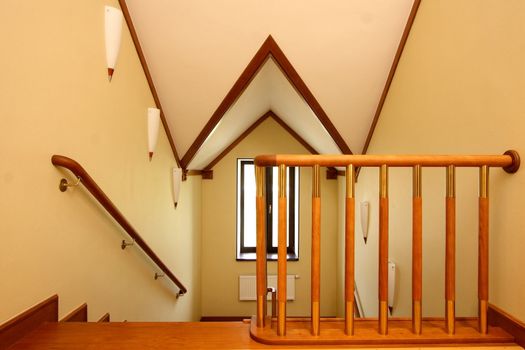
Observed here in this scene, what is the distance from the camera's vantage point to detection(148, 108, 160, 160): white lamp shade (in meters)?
2.80

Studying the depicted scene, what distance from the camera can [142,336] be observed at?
1392 mm

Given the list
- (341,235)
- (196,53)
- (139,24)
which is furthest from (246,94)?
(341,235)

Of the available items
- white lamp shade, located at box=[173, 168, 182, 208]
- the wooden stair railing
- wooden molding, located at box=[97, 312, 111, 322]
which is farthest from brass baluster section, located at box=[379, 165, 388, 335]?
white lamp shade, located at box=[173, 168, 182, 208]

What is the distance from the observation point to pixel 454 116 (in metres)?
1.90

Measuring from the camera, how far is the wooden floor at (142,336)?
4.32 feet

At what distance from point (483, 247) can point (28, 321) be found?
169 cm

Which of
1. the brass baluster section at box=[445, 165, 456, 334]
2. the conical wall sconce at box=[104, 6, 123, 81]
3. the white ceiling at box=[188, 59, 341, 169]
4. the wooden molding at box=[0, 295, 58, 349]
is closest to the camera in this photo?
the wooden molding at box=[0, 295, 58, 349]

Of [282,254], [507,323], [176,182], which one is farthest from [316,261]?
[176,182]

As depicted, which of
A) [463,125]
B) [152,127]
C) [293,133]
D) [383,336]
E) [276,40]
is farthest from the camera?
[293,133]

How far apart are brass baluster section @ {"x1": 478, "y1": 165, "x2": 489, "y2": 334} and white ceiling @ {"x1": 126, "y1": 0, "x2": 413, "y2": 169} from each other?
1.49m

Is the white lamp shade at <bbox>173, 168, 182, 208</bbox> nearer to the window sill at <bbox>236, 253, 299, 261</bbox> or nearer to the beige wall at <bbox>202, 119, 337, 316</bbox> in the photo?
the beige wall at <bbox>202, 119, 337, 316</bbox>

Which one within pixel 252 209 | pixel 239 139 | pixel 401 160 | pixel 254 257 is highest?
pixel 239 139

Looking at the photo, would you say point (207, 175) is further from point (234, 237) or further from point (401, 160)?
point (401, 160)

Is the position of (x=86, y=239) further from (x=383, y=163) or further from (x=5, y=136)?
(x=383, y=163)
